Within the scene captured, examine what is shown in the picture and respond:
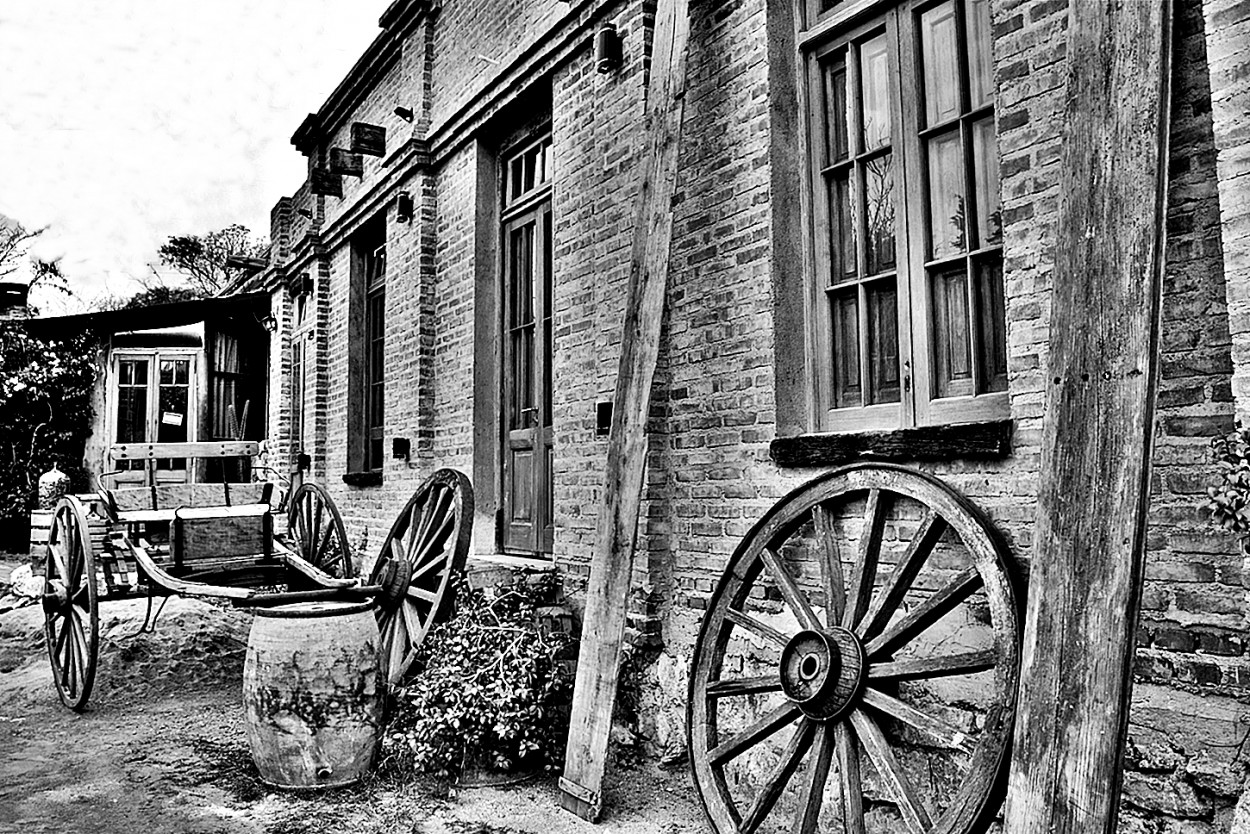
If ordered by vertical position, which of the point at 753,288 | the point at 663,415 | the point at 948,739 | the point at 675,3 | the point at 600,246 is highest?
the point at 675,3

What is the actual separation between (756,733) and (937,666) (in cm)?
87

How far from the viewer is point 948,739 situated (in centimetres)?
278

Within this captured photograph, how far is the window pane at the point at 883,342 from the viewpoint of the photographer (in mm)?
3736

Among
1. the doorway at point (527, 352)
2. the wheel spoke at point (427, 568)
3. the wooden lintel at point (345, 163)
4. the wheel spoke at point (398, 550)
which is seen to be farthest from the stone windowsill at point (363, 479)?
the wooden lintel at point (345, 163)

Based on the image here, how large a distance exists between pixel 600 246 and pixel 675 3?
1.35 meters

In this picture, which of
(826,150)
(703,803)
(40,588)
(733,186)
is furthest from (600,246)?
(40,588)

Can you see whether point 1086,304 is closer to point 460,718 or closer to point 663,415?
point 663,415

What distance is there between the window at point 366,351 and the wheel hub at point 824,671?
6562 millimetres

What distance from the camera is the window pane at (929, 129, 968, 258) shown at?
3.51 metres

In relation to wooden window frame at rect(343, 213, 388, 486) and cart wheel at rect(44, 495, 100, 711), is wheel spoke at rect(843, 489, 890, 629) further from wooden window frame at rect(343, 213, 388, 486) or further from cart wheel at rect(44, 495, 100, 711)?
wooden window frame at rect(343, 213, 388, 486)

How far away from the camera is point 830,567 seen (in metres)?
3.40

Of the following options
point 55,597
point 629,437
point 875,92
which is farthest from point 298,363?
point 875,92

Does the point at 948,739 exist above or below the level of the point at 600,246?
below

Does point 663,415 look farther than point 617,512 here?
Yes
